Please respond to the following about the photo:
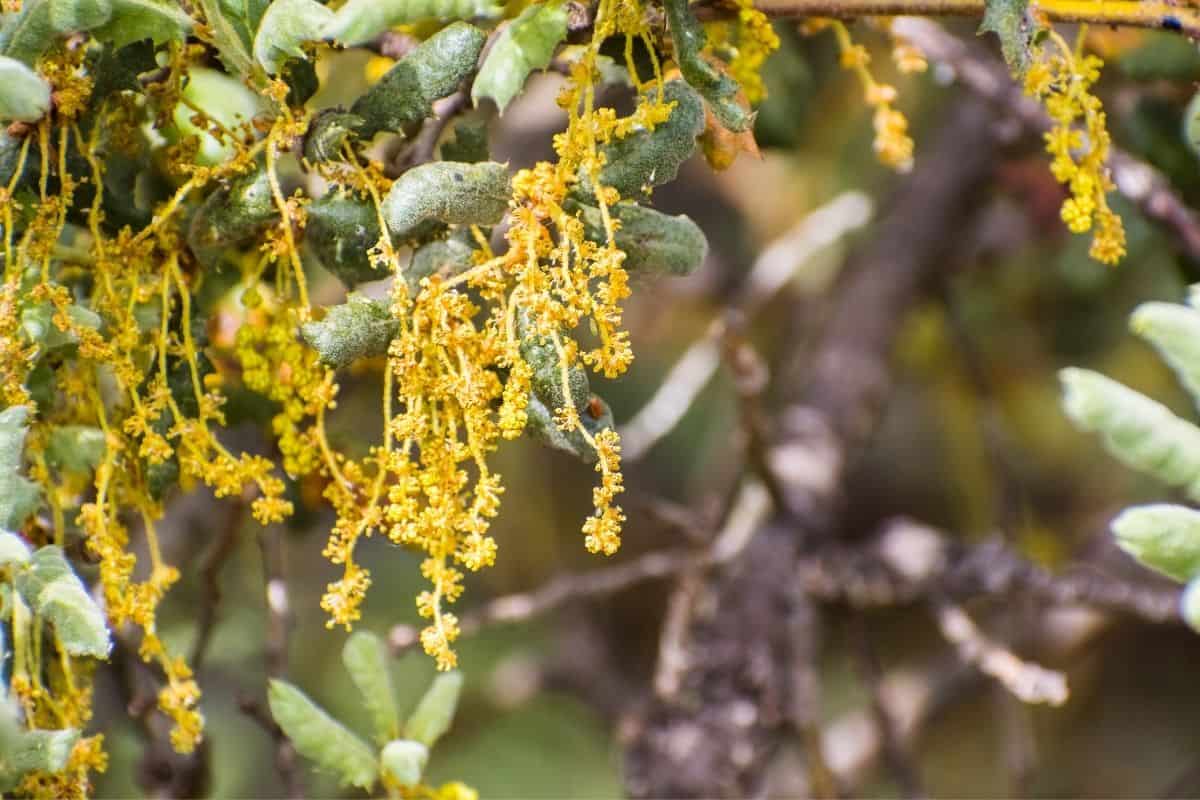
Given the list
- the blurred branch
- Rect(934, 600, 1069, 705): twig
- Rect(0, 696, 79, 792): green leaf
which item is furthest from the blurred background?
Rect(0, 696, 79, 792): green leaf

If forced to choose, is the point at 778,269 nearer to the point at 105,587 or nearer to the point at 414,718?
the point at 414,718

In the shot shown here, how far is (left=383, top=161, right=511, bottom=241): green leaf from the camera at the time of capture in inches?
26.3

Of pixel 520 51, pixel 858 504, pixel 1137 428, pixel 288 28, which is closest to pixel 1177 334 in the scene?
pixel 1137 428

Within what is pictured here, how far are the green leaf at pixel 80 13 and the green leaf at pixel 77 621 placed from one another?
0.31m

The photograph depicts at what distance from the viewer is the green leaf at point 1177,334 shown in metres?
0.61

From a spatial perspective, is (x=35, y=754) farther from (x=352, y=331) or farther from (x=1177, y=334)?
(x=1177, y=334)

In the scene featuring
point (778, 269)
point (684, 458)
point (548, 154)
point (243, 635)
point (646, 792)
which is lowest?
point (684, 458)

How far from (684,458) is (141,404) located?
5.95 ft

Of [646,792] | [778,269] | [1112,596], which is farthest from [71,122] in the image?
[778,269]

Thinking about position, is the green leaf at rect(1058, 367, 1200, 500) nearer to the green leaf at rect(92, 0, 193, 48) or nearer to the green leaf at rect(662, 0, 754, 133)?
the green leaf at rect(662, 0, 754, 133)

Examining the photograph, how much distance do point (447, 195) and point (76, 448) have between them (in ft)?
0.98

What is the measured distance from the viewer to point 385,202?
26.8 inches

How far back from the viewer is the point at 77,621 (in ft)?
2.19

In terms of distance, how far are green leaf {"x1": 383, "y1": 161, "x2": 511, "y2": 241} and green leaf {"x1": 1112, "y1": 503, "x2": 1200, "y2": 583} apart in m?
0.37
